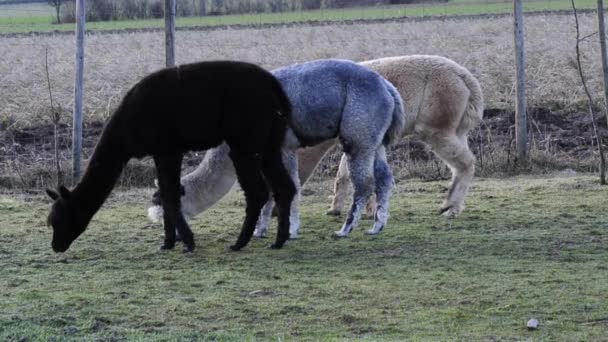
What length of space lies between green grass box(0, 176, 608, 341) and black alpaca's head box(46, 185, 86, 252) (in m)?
0.13

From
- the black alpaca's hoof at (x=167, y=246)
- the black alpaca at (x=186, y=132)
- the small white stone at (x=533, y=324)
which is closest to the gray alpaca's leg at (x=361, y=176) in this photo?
the black alpaca at (x=186, y=132)

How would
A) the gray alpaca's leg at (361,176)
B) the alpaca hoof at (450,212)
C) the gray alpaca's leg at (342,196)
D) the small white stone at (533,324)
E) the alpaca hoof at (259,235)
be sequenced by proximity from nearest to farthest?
the small white stone at (533,324), the gray alpaca's leg at (361,176), the alpaca hoof at (259,235), the alpaca hoof at (450,212), the gray alpaca's leg at (342,196)

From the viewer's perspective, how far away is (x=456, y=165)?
10594 mm

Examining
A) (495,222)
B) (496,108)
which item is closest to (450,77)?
(495,222)

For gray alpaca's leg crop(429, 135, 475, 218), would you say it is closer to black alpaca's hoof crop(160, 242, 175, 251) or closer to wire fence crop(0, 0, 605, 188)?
wire fence crop(0, 0, 605, 188)

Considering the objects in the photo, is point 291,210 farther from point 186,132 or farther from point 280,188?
point 186,132

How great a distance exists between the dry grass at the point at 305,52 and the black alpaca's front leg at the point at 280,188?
8983 millimetres

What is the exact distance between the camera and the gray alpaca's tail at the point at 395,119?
9383 millimetres

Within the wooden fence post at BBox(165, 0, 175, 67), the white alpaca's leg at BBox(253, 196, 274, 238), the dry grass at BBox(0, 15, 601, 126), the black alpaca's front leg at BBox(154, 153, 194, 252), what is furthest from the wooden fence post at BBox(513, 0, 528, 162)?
the black alpaca's front leg at BBox(154, 153, 194, 252)

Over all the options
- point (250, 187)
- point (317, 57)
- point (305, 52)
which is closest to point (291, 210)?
point (250, 187)

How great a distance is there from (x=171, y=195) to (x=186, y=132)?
61 centimetres

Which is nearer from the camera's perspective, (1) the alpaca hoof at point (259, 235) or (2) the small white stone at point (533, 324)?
(2) the small white stone at point (533, 324)

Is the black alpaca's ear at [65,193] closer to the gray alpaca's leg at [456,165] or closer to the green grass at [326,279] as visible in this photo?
the green grass at [326,279]

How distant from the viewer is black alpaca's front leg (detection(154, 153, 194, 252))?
8.87 metres
